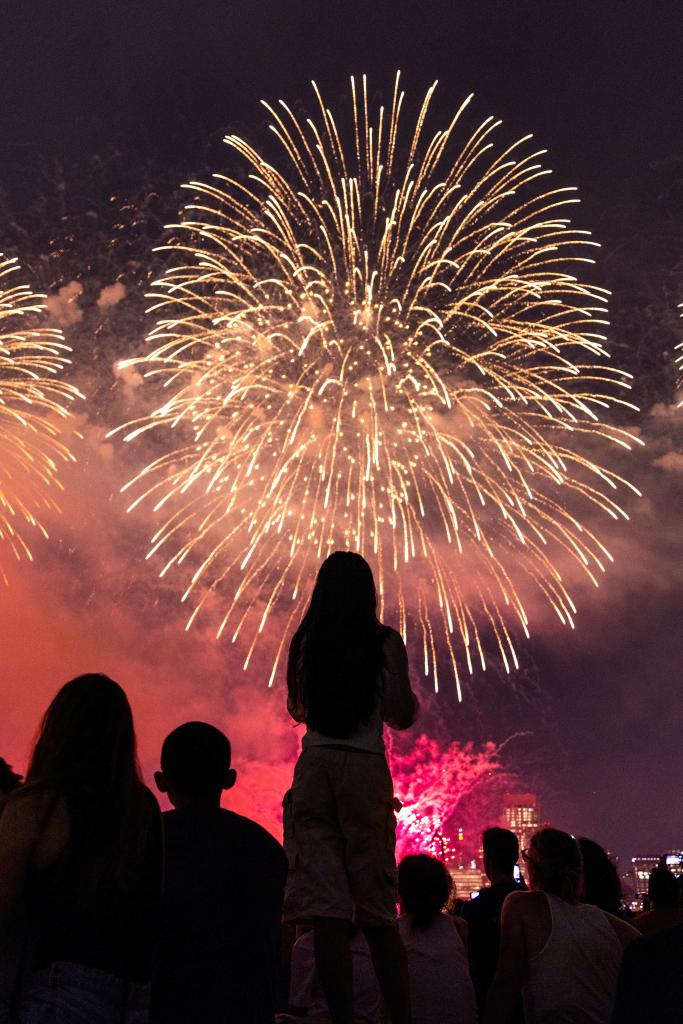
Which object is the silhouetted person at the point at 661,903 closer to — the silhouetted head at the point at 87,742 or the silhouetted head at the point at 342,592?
the silhouetted head at the point at 342,592

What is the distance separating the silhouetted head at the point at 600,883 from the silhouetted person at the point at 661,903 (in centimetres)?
111

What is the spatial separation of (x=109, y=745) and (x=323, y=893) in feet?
5.88

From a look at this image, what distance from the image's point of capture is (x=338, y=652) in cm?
678

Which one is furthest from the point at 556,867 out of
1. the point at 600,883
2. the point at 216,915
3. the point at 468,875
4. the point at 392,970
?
the point at 468,875

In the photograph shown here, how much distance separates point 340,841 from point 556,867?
1.41 m

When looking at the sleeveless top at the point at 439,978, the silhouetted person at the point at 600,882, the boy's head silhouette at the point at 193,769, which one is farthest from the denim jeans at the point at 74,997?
the silhouetted person at the point at 600,882

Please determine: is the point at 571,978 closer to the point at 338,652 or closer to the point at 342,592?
the point at 338,652

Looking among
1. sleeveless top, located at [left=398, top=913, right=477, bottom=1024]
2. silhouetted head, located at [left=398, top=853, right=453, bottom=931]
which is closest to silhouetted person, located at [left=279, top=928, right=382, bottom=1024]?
sleeveless top, located at [left=398, top=913, right=477, bottom=1024]

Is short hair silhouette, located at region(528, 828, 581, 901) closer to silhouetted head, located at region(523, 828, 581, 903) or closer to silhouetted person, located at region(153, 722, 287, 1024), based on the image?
silhouetted head, located at region(523, 828, 581, 903)

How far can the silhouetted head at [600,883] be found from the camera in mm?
8125

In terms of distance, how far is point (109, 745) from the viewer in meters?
5.08

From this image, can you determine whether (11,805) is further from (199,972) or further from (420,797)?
(420,797)

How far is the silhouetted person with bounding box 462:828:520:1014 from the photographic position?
8.73 metres

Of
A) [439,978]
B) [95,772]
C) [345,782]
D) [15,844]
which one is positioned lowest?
[15,844]
